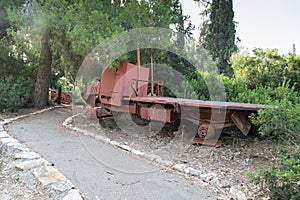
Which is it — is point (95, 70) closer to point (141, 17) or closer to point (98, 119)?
point (98, 119)

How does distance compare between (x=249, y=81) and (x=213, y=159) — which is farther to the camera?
(x=249, y=81)

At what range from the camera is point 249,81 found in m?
7.50

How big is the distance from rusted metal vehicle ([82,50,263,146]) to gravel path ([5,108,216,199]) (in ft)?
3.28

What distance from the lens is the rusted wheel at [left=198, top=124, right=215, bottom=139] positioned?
3.59 m

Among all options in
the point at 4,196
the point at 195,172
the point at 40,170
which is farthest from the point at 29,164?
the point at 195,172

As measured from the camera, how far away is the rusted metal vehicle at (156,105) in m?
3.35

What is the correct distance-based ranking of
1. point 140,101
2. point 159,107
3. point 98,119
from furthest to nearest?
1. point 98,119
2. point 140,101
3. point 159,107

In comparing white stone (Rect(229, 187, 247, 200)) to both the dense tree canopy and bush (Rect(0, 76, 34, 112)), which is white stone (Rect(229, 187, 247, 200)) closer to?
the dense tree canopy

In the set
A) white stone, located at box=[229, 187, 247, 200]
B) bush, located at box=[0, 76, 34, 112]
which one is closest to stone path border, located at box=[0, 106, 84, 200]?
white stone, located at box=[229, 187, 247, 200]

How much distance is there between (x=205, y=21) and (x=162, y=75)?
24.2ft

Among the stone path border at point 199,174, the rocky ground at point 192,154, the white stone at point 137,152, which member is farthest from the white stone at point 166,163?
the white stone at point 137,152

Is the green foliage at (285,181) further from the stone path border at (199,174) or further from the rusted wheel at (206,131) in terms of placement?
the rusted wheel at (206,131)

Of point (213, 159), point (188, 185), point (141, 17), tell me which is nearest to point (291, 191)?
point (188, 185)

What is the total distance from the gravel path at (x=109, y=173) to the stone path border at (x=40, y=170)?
107 mm
